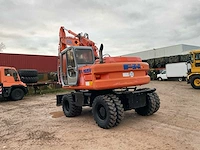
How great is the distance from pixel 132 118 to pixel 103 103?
5.18ft

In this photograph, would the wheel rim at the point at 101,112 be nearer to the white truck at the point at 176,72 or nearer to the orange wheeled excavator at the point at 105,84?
the orange wheeled excavator at the point at 105,84

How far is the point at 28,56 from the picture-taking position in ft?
61.6

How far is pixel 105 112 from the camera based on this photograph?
5570 millimetres

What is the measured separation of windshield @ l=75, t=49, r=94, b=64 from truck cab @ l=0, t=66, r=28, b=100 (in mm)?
7271

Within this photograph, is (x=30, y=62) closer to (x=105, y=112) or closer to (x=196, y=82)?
(x=196, y=82)

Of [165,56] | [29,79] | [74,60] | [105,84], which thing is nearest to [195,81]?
[74,60]

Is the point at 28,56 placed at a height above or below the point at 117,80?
above

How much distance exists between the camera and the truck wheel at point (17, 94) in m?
12.4

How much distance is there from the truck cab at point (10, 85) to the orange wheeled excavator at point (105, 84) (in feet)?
20.0

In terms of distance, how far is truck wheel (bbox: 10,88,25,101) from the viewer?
12359 mm

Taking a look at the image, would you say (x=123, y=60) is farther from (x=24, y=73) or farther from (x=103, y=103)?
(x=24, y=73)

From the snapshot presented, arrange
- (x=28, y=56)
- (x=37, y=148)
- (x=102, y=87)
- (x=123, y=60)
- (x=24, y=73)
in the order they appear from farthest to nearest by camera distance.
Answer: (x=28, y=56)
(x=24, y=73)
(x=123, y=60)
(x=102, y=87)
(x=37, y=148)

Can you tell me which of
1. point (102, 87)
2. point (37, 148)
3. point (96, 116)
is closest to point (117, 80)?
point (102, 87)

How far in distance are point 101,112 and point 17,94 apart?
8.64 m
